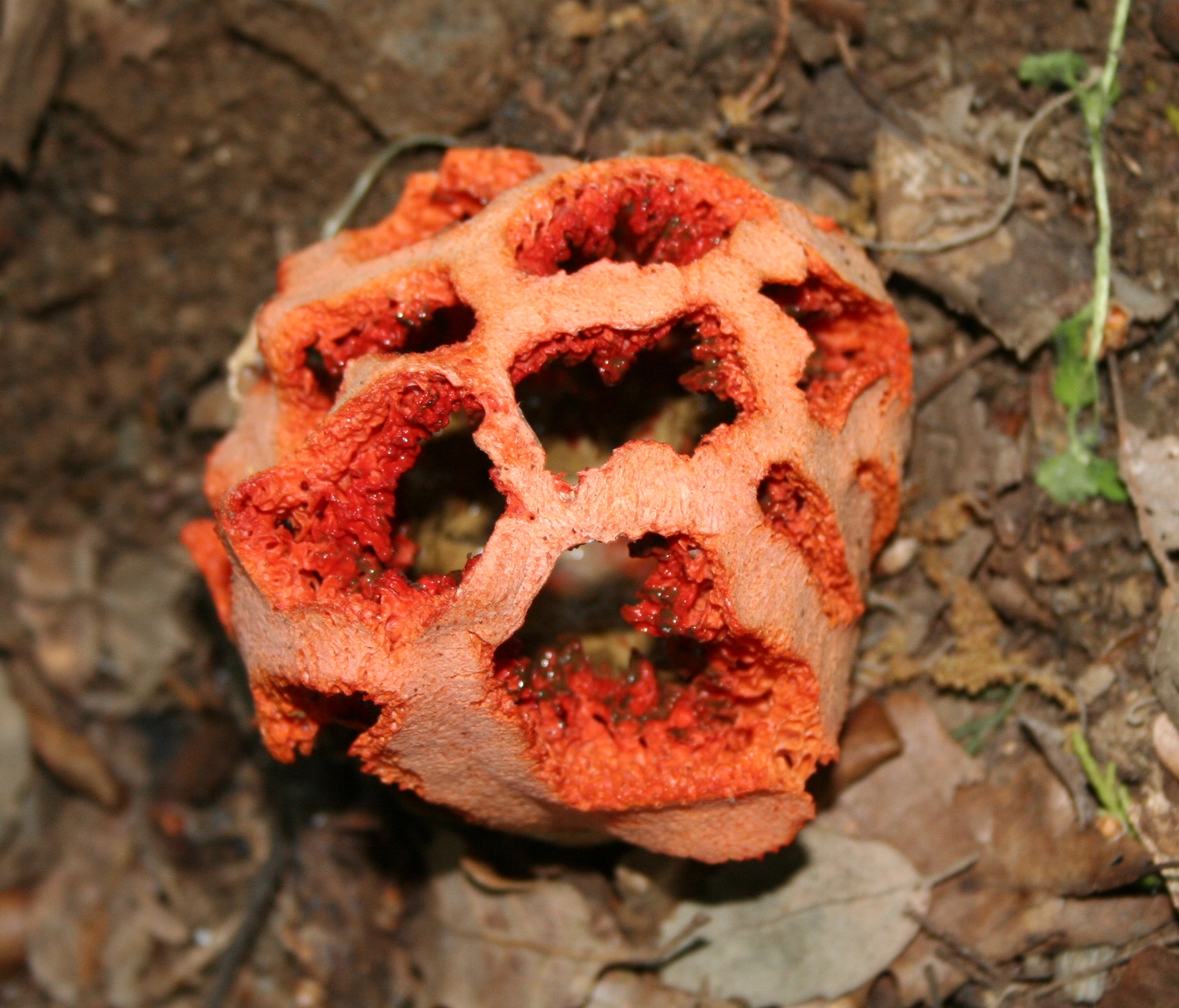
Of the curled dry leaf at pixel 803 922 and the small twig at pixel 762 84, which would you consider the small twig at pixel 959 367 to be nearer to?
the small twig at pixel 762 84

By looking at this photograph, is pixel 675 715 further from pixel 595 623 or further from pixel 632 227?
pixel 632 227

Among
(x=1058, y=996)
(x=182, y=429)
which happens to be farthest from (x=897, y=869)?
(x=182, y=429)

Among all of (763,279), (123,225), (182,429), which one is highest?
(763,279)

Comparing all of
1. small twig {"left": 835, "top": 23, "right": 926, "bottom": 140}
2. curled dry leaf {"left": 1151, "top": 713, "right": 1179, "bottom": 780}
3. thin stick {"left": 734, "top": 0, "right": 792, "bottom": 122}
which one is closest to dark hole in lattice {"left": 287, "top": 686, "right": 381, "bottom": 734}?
curled dry leaf {"left": 1151, "top": 713, "right": 1179, "bottom": 780}

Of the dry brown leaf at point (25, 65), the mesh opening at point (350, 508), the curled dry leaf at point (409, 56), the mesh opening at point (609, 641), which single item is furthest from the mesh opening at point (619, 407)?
the dry brown leaf at point (25, 65)

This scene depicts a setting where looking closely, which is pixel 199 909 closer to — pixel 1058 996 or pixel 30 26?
pixel 1058 996

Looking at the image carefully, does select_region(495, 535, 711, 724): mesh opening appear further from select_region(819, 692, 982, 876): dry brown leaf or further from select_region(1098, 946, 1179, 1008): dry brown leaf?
select_region(1098, 946, 1179, 1008): dry brown leaf

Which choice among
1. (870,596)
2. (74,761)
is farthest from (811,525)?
(74,761)
